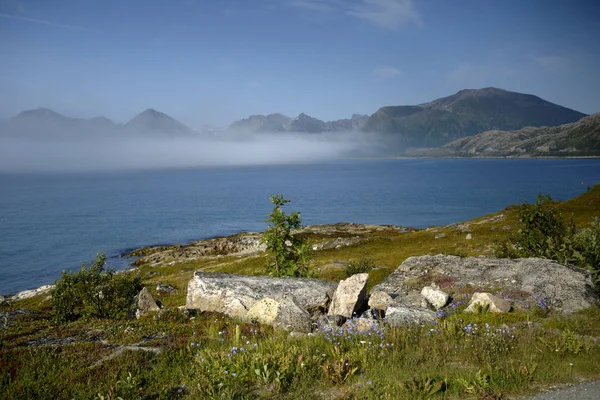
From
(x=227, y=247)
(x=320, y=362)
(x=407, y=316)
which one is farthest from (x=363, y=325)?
(x=227, y=247)

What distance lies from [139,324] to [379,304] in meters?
11.1

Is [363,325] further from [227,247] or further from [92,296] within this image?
[227,247]

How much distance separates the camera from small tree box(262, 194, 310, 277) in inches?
1152

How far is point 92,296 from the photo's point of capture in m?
25.9

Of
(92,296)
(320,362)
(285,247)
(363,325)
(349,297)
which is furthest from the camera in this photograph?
(285,247)

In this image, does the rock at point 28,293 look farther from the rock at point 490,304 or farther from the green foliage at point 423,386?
the green foliage at point 423,386

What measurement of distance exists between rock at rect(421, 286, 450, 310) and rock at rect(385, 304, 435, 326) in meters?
3.91

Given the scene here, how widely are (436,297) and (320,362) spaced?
1039 centimetres

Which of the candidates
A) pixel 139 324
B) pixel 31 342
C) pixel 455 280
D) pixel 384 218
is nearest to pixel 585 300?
pixel 455 280

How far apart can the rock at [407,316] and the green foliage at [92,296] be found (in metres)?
17.3

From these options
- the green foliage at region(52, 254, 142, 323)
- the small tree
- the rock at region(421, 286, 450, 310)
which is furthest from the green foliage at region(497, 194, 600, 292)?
the green foliage at region(52, 254, 142, 323)

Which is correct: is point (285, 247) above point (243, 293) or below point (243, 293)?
below

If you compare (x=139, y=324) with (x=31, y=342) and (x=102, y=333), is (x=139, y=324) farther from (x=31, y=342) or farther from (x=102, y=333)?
(x=31, y=342)

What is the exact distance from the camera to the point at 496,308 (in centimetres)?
1543
